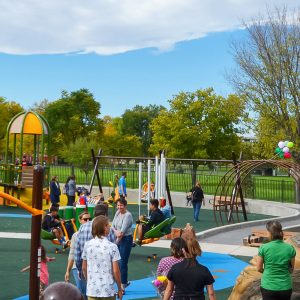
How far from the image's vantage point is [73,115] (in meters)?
62.4

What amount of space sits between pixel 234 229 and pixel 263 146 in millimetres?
14323

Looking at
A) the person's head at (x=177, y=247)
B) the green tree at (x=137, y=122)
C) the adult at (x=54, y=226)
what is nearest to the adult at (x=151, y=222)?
the adult at (x=54, y=226)

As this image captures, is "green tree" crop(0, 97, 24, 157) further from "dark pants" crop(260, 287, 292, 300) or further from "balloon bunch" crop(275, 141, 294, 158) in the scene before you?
"dark pants" crop(260, 287, 292, 300)

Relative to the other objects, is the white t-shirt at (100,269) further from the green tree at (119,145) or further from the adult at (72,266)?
the green tree at (119,145)

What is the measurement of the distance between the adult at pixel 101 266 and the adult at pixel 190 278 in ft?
3.09

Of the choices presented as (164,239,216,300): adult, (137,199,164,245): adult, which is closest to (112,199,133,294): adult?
(137,199,164,245): adult

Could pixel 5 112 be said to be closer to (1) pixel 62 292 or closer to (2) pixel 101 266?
(2) pixel 101 266

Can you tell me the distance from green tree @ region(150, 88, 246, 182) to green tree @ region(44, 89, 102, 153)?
24.9 m

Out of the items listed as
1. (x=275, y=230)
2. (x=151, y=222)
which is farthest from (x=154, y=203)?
(x=275, y=230)

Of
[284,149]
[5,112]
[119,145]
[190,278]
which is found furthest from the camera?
[119,145]

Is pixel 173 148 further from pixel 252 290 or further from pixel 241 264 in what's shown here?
pixel 252 290

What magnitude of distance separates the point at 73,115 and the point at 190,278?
58760 mm

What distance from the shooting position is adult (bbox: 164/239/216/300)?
4.66 metres

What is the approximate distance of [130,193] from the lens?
2864 cm
